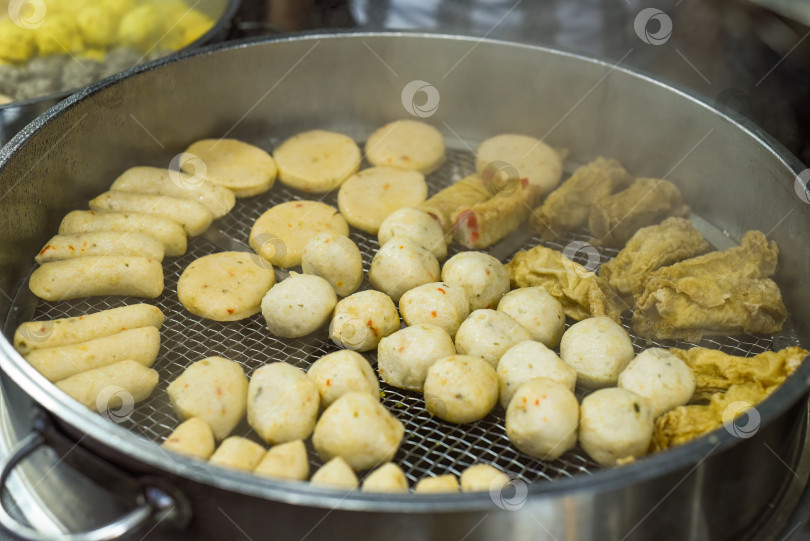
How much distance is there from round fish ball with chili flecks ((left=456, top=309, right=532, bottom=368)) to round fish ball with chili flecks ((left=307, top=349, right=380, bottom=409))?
310 mm

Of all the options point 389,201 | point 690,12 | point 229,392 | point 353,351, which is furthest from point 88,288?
point 690,12

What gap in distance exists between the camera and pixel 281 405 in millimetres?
2102

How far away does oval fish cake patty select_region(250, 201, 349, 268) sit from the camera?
2816mm

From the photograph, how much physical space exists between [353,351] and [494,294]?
57cm

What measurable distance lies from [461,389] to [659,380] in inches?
22.7

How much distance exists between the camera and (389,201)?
307 cm

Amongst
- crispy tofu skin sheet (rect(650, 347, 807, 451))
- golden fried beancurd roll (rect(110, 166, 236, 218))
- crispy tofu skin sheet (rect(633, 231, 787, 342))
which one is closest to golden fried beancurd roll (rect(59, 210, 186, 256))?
golden fried beancurd roll (rect(110, 166, 236, 218))

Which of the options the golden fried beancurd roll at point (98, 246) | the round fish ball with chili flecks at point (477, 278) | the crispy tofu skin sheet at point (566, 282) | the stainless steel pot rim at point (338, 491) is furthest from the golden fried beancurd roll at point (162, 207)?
the crispy tofu skin sheet at point (566, 282)

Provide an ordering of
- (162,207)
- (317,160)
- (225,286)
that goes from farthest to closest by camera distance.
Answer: (317,160)
(162,207)
(225,286)

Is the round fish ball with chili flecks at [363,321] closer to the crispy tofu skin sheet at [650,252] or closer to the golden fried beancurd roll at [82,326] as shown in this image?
the golden fried beancurd roll at [82,326]

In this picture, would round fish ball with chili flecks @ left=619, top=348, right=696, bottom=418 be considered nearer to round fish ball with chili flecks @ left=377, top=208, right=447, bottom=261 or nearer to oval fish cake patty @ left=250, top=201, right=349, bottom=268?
round fish ball with chili flecks @ left=377, top=208, right=447, bottom=261

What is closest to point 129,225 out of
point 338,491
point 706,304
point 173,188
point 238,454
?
point 173,188

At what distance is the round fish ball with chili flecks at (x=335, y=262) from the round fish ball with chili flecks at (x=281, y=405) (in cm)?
50

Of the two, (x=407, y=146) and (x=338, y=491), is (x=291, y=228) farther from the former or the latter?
(x=338, y=491)
